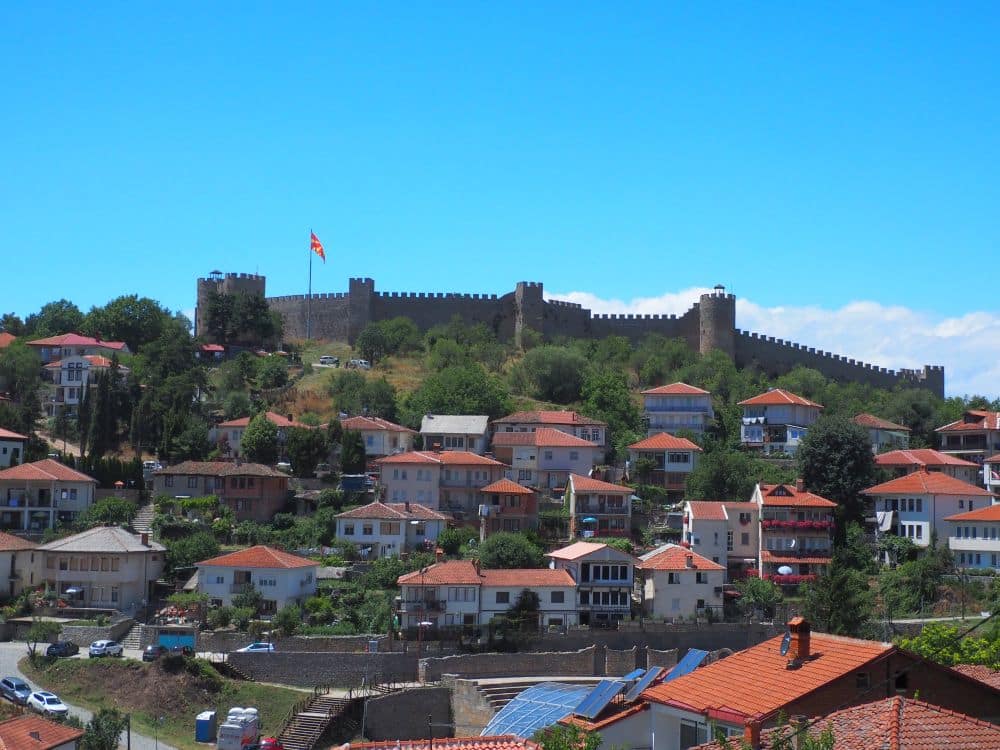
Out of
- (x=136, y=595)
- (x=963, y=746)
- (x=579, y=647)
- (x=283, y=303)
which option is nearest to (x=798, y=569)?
(x=579, y=647)

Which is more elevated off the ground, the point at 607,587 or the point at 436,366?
the point at 436,366

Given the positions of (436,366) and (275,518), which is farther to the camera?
(436,366)

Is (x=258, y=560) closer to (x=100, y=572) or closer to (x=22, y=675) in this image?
(x=100, y=572)

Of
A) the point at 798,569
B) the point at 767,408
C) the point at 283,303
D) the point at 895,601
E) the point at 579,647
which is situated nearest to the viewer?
the point at 579,647

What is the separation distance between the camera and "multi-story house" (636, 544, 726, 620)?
2030 inches

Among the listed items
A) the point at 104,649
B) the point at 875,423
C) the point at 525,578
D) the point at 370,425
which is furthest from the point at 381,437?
the point at 875,423

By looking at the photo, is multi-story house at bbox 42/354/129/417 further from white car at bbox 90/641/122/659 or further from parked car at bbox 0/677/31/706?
parked car at bbox 0/677/31/706

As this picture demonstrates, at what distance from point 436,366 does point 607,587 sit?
3721 cm

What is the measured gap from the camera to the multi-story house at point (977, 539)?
56.2 meters

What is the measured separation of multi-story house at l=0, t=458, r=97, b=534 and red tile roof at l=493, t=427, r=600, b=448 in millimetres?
18344

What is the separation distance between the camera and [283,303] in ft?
335

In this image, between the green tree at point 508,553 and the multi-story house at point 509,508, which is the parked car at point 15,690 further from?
the multi-story house at point 509,508

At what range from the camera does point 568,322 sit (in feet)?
316

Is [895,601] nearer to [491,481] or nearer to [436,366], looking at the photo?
[491,481]
